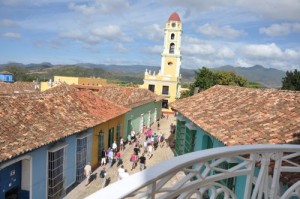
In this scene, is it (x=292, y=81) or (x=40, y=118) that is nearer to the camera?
(x=40, y=118)

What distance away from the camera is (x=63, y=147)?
42.4ft

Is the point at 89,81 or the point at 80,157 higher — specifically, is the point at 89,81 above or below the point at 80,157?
above

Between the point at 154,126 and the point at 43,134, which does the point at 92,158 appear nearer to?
the point at 43,134

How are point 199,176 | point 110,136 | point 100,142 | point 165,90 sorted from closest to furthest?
point 199,176, point 100,142, point 110,136, point 165,90

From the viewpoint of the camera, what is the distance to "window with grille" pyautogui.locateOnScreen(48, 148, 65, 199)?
12.2 meters

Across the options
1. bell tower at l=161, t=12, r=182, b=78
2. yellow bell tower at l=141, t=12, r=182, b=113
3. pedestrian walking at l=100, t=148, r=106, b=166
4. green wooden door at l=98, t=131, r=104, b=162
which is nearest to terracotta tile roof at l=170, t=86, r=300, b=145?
green wooden door at l=98, t=131, r=104, b=162

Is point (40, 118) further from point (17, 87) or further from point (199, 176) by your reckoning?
point (17, 87)

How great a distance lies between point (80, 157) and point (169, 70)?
3165cm

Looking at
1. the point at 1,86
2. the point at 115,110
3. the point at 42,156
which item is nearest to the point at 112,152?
the point at 115,110

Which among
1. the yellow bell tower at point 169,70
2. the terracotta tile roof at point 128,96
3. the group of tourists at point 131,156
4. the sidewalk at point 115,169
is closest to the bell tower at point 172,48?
the yellow bell tower at point 169,70

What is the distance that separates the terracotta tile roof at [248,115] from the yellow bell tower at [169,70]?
2706 centimetres

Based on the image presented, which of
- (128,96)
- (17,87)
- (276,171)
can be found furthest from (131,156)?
(17,87)

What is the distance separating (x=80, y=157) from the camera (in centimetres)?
1502

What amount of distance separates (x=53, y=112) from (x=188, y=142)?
22.0 feet
